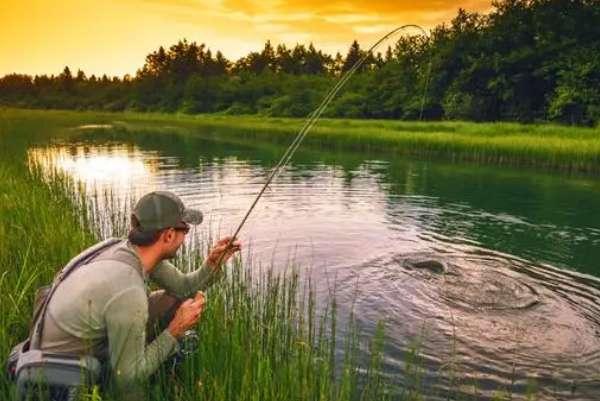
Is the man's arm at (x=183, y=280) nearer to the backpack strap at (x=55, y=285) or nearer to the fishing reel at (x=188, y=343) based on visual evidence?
the fishing reel at (x=188, y=343)

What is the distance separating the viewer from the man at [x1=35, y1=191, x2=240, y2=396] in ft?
10.2

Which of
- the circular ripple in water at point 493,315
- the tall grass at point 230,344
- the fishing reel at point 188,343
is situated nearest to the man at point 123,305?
the tall grass at point 230,344

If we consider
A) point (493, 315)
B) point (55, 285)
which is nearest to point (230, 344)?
point (55, 285)

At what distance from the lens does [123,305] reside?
3.13 meters

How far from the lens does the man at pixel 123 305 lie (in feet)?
10.2

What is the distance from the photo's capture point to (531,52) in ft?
153

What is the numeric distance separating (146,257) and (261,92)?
8907 cm

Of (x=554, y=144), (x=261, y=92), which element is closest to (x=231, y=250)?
(x=554, y=144)

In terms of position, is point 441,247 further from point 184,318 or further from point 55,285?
point 55,285

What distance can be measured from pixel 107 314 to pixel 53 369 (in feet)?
1.63

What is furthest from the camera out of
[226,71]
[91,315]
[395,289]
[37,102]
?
[37,102]

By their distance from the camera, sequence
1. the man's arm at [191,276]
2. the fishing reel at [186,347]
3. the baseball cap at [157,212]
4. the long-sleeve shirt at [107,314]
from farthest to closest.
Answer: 1. the man's arm at [191,276]
2. the fishing reel at [186,347]
3. the baseball cap at [157,212]
4. the long-sleeve shirt at [107,314]

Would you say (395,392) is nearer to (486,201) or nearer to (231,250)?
(231,250)

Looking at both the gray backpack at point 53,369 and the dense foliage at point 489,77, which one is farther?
the dense foliage at point 489,77
